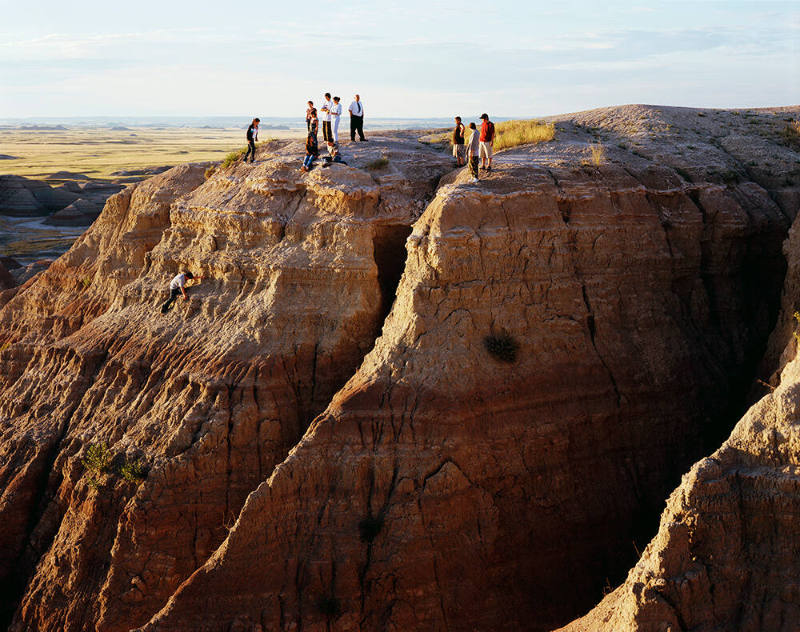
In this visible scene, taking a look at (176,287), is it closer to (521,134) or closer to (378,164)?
(378,164)

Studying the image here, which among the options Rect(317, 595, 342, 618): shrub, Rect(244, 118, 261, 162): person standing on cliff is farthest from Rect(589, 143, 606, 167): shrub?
Rect(317, 595, 342, 618): shrub

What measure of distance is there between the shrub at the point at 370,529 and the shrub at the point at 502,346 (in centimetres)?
384

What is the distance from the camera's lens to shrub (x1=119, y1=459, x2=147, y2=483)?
20.0 m

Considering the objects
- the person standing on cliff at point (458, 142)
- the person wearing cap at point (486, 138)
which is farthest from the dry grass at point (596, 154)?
the person standing on cliff at point (458, 142)

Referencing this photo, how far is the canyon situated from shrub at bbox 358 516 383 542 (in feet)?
0.13

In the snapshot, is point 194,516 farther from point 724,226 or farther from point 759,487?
point 724,226

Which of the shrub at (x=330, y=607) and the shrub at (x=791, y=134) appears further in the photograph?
the shrub at (x=791, y=134)

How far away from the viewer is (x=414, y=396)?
18156 millimetres

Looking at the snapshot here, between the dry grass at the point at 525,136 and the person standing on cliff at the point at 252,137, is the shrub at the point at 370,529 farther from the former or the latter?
the person standing on cliff at the point at 252,137

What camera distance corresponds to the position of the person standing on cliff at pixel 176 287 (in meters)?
22.7

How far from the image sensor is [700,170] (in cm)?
2220

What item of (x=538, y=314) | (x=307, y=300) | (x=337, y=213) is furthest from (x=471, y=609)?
(x=337, y=213)

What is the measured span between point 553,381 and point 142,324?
10.4 metres

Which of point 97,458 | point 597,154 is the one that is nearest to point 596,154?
point 597,154
